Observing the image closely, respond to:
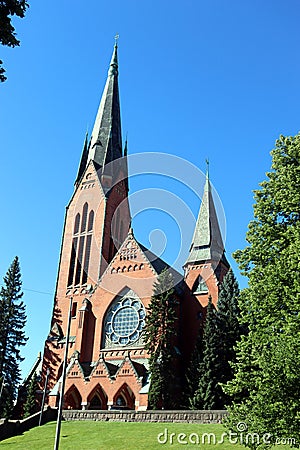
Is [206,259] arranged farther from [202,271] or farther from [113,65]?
[113,65]

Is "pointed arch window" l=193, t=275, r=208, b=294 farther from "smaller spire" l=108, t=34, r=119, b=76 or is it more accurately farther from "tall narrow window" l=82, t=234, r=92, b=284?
"smaller spire" l=108, t=34, r=119, b=76

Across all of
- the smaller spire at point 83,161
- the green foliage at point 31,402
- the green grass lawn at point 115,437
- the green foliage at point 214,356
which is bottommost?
the green grass lawn at point 115,437

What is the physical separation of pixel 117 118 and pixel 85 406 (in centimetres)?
3655

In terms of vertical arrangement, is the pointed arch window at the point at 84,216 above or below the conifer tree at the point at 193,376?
above

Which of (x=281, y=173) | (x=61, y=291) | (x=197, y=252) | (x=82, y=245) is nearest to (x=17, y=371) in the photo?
(x=61, y=291)

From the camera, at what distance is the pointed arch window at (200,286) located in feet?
153

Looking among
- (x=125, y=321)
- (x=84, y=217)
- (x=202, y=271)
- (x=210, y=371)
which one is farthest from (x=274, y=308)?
(x=84, y=217)

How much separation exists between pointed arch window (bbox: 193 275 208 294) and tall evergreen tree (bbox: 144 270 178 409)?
12.4ft

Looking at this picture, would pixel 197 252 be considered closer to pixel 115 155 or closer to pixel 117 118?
pixel 115 155

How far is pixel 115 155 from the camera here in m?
60.0

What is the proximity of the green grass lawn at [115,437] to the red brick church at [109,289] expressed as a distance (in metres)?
6.76

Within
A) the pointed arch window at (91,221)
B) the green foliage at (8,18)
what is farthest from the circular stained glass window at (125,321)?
the green foliage at (8,18)

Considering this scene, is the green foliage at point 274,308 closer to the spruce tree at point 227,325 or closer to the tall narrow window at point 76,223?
the spruce tree at point 227,325

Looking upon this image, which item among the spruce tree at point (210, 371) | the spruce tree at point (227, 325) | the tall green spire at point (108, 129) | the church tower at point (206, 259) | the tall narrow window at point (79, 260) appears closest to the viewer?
the spruce tree at point (210, 371)
